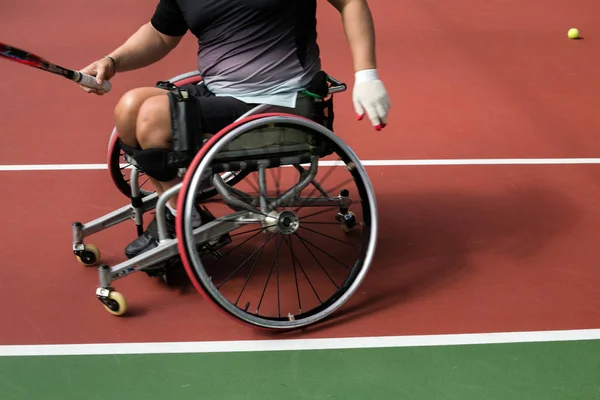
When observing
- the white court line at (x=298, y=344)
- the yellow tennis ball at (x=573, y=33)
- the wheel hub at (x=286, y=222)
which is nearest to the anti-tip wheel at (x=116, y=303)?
the white court line at (x=298, y=344)

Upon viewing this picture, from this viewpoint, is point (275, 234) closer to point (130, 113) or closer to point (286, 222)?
point (286, 222)

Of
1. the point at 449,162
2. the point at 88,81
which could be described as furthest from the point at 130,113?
the point at 449,162

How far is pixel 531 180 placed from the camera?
410cm

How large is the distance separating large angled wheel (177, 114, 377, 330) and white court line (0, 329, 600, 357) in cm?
10

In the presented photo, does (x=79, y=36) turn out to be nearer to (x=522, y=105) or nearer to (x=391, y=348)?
(x=522, y=105)

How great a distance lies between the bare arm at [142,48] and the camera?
10.1 feet

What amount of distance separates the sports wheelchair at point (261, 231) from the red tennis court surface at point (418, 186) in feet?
0.47

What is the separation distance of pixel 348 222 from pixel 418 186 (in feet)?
2.10

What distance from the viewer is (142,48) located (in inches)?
123

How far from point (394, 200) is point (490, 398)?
145 cm

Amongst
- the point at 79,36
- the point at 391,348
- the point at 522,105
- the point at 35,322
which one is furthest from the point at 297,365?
the point at 79,36

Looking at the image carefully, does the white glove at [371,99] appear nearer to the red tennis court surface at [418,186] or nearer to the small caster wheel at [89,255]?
the red tennis court surface at [418,186]

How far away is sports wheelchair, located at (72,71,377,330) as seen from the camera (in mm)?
2697

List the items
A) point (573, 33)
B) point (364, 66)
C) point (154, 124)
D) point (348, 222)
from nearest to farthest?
point (154, 124) → point (364, 66) → point (348, 222) → point (573, 33)
